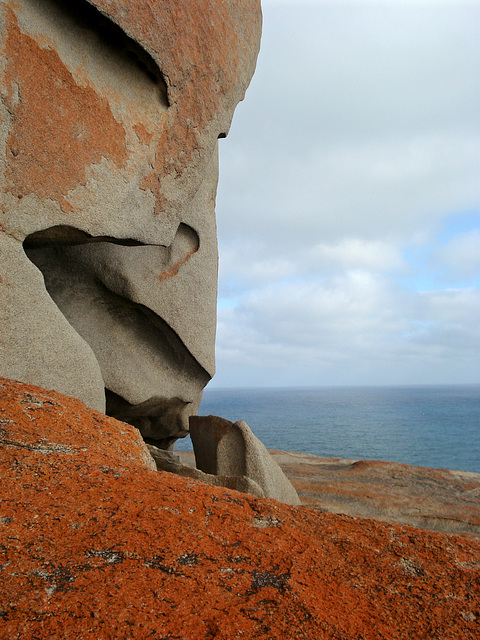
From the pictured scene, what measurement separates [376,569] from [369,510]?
17.0ft

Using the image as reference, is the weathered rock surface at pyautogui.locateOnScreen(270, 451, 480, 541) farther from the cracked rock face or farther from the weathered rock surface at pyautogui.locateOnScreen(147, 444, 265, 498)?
the cracked rock face

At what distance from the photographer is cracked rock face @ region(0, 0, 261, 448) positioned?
3.41 metres

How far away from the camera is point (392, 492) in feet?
24.1

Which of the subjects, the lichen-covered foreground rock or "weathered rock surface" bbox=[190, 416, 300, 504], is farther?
"weathered rock surface" bbox=[190, 416, 300, 504]

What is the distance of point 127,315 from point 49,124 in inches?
90.1

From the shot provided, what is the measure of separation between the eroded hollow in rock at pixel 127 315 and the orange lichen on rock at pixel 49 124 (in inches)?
36.6

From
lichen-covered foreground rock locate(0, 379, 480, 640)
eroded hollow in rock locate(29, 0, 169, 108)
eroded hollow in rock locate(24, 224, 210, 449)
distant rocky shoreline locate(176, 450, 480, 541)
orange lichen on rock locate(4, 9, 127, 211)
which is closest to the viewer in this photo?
lichen-covered foreground rock locate(0, 379, 480, 640)

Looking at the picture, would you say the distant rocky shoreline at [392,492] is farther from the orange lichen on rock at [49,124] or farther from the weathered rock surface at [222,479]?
the orange lichen on rock at [49,124]

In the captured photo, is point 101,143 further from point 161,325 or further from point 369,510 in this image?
point 369,510

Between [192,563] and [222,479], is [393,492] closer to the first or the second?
[222,479]

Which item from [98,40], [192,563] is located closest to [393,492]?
[192,563]

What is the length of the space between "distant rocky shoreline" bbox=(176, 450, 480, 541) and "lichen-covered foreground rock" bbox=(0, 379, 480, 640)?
408 cm

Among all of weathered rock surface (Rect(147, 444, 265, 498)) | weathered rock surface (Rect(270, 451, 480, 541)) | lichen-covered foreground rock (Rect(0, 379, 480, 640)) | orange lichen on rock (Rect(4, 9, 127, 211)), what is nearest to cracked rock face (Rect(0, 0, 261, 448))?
orange lichen on rock (Rect(4, 9, 127, 211))

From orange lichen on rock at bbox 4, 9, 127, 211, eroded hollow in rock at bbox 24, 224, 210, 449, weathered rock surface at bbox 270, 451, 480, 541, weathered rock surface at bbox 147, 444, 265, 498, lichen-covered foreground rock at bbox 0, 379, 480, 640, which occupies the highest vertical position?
orange lichen on rock at bbox 4, 9, 127, 211
